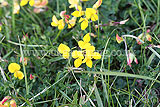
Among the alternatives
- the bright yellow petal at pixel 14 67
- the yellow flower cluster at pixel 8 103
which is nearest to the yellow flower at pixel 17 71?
the bright yellow petal at pixel 14 67

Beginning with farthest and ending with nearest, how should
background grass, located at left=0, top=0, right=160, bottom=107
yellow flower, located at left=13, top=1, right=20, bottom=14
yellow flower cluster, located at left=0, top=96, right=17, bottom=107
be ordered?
yellow flower, located at left=13, top=1, right=20, bottom=14
background grass, located at left=0, top=0, right=160, bottom=107
yellow flower cluster, located at left=0, top=96, right=17, bottom=107

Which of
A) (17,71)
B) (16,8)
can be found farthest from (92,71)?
(16,8)

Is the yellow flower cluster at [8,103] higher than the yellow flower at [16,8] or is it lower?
lower

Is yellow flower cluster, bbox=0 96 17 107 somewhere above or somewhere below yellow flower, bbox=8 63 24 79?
below

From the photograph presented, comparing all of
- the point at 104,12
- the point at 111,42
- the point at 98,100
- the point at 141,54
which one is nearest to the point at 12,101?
the point at 98,100

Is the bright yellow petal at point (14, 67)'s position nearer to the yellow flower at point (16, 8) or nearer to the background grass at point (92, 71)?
the background grass at point (92, 71)

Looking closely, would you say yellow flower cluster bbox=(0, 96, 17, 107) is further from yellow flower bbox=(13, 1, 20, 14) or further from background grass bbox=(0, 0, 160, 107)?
yellow flower bbox=(13, 1, 20, 14)

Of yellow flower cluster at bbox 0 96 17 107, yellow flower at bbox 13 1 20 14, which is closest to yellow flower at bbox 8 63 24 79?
yellow flower cluster at bbox 0 96 17 107

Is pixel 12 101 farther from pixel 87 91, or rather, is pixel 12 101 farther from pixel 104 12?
pixel 104 12
